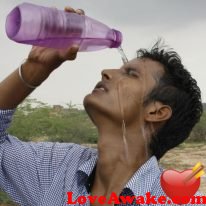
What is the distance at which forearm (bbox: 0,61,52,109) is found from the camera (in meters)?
2.00

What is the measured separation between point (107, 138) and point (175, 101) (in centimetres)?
39

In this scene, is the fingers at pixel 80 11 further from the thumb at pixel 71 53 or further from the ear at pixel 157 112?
the ear at pixel 157 112

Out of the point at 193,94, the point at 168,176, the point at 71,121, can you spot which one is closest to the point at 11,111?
the point at 168,176

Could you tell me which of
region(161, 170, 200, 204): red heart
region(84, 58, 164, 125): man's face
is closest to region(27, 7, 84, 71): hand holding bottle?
region(84, 58, 164, 125): man's face

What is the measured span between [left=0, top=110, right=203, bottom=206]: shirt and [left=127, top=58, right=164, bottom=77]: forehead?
43 cm

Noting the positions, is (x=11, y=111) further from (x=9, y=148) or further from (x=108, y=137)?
(x=108, y=137)

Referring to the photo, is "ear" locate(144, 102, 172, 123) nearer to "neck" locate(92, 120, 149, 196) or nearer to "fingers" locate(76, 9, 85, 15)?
"neck" locate(92, 120, 149, 196)

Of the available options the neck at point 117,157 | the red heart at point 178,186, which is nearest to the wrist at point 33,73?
the neck at point 117,157

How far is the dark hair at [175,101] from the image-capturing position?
7.37 ft

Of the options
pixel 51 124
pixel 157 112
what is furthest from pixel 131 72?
pixel 51 124

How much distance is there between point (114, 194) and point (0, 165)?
0.50 m

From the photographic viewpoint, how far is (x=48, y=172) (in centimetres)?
205

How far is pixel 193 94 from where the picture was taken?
2.30 meters

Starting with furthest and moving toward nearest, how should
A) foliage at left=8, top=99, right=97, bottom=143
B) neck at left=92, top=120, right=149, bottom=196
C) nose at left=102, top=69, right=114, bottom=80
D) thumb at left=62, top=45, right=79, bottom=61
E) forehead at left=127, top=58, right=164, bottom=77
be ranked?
foliage at left=8, top=99, right=97, bottom=143
forehead at left=127, top=58, right=164, bottom=77
nose at left=102, top=69, right=114, bottom=80
neck at left=92, top=120, right=149, bottom=196
thumb at left=62, top=45, right=79, bottom=61
